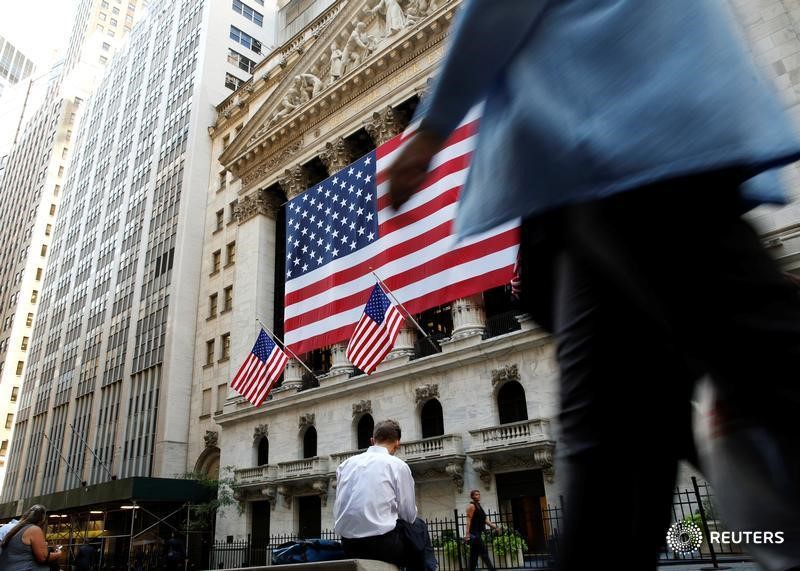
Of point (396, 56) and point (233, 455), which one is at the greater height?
point (396, 56)

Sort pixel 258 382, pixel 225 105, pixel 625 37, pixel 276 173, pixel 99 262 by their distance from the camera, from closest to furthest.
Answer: pixel 625 37 < pixel 258 382 < pixel 276 173 < pixel 225 105 < pixel 99 262

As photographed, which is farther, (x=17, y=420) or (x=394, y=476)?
(x=17, y=420)

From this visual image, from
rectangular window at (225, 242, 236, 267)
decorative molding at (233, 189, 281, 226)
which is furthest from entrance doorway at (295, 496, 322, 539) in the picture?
rectangular window at (225, 242, 236, 267)

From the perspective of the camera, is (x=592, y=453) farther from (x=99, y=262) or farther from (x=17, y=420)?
(x=17, y=420)

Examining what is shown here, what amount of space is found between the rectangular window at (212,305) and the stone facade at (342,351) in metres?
2.26

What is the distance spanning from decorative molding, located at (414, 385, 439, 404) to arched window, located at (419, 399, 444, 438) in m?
0.52

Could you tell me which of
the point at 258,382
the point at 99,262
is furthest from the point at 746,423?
the point at 99,262

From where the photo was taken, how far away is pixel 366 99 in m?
27.6

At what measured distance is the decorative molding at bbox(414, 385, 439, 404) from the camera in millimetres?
20334

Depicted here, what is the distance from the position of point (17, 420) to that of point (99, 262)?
56.3 feet

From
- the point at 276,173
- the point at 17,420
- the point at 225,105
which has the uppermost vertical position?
→ the point at 225,105

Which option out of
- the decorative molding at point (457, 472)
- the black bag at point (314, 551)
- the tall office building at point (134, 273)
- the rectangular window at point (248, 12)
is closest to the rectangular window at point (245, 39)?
the tall office building at point (134, 273)

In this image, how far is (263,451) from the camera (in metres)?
26.7

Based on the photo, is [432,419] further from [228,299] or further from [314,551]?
[228,299]
